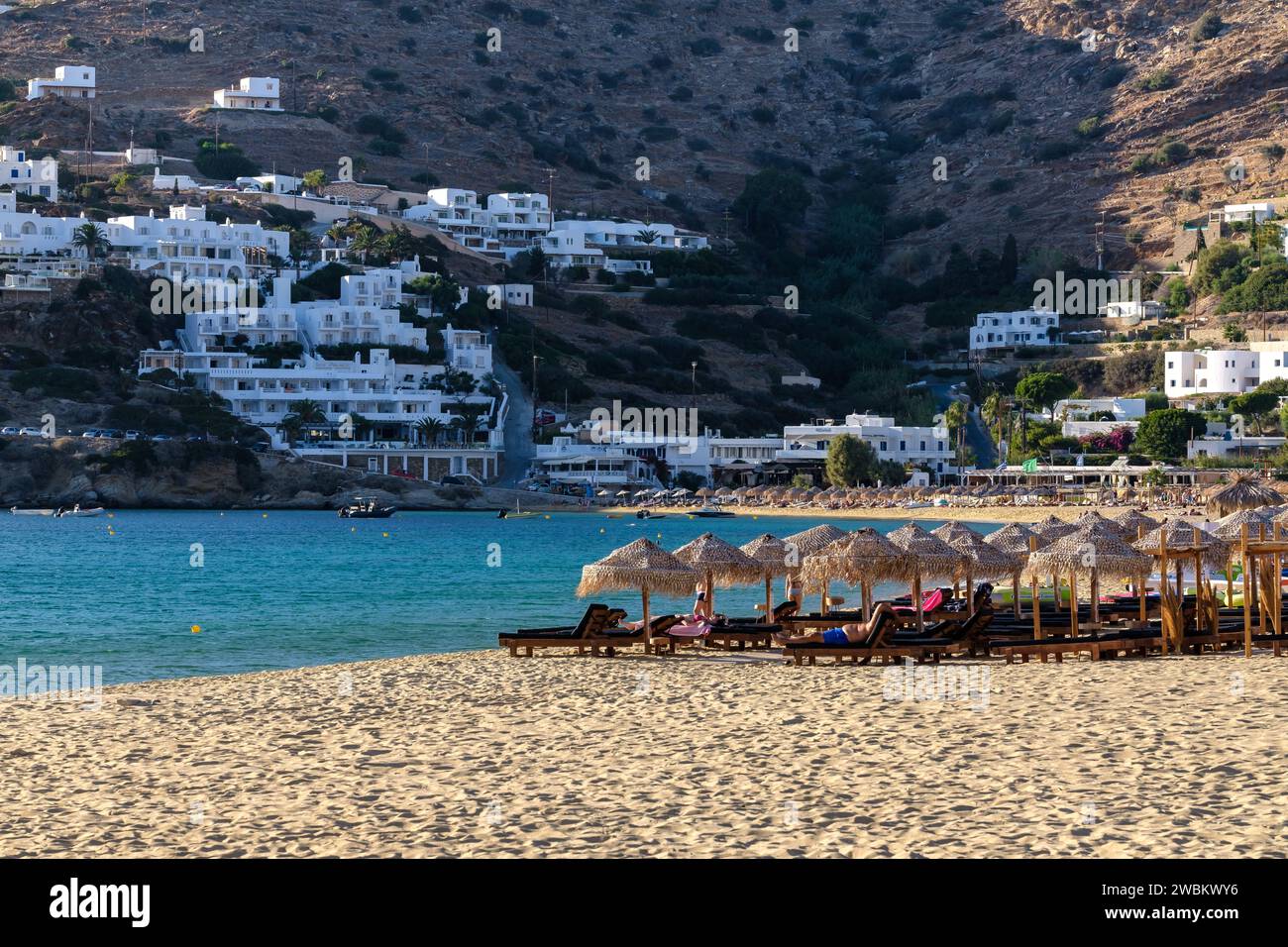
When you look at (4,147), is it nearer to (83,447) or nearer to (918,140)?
(83,447)

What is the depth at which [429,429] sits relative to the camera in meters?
80.1

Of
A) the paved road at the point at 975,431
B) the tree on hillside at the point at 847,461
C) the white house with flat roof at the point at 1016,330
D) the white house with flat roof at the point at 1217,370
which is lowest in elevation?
the tree on hillside at the point at 847,461

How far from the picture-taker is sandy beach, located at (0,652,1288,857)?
9.75m

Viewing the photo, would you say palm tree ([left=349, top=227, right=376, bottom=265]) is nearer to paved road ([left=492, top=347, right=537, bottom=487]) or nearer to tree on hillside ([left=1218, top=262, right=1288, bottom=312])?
paved road ([left=492, top=347, right=537, bottom=487])

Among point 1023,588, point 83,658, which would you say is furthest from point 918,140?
point 83,658

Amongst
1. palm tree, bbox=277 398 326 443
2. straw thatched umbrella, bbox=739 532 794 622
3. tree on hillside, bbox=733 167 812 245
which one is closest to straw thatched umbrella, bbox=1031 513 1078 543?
straw thatched umbrella, bbox=739 532 794 622

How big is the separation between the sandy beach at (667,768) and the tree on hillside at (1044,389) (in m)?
70.9

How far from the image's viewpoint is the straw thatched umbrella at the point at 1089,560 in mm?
20016

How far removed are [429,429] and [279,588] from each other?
143 ft

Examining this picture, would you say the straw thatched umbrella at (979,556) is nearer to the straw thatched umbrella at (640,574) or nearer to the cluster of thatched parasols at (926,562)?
the cluster of thatched parasols at (926,562)

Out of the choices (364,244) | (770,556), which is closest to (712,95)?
(364,244)

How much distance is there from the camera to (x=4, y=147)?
335ft

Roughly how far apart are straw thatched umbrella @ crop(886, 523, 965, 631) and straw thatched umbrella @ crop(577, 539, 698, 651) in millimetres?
2581

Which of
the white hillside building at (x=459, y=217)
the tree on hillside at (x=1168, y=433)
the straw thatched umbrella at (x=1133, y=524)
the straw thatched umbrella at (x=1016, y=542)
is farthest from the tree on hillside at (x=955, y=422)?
the straw thatched umbrella at (x=1016, y=542)
